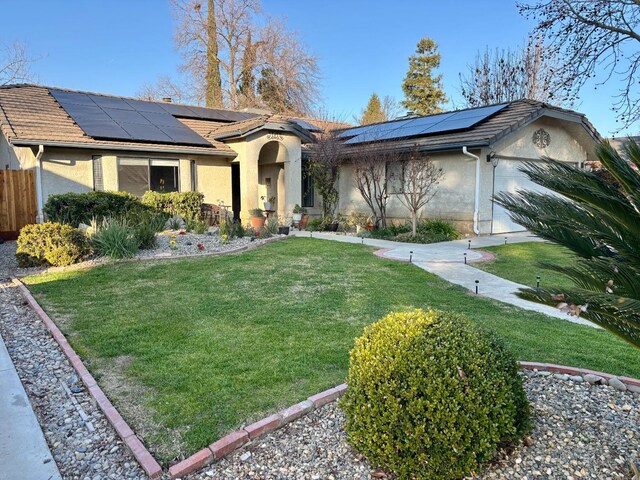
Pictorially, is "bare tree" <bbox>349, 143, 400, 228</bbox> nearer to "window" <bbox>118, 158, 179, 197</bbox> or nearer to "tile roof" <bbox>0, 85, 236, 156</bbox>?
"tile roof" <bbox>0, 85, 236, 156</bbox>

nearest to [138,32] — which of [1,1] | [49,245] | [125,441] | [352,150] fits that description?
[1,1]

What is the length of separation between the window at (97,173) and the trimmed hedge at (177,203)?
56.8 inches

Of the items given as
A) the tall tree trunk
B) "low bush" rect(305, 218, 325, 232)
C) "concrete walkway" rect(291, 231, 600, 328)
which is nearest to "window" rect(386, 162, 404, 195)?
"low bush" rect(305, 218, 325, 232)

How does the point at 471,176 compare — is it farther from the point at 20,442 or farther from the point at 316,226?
the point at 20,442

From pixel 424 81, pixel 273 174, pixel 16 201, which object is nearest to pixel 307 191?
pixel 273 174

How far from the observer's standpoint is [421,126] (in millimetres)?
16672

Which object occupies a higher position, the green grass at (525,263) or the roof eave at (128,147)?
the roof eave at (128,147)

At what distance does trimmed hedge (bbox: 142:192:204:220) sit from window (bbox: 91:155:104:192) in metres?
1.44

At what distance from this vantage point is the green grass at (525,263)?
8127 millimetres

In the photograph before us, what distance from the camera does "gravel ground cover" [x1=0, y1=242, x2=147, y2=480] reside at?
2.75 m

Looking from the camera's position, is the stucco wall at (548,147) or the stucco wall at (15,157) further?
the stucco wall at (548,147)

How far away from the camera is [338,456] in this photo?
271 cm

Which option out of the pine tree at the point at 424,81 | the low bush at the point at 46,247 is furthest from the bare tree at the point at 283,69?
the low bush at the point at 46,247

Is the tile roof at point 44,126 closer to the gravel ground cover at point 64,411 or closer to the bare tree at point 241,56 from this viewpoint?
the gravel ground cover at point 64,411
